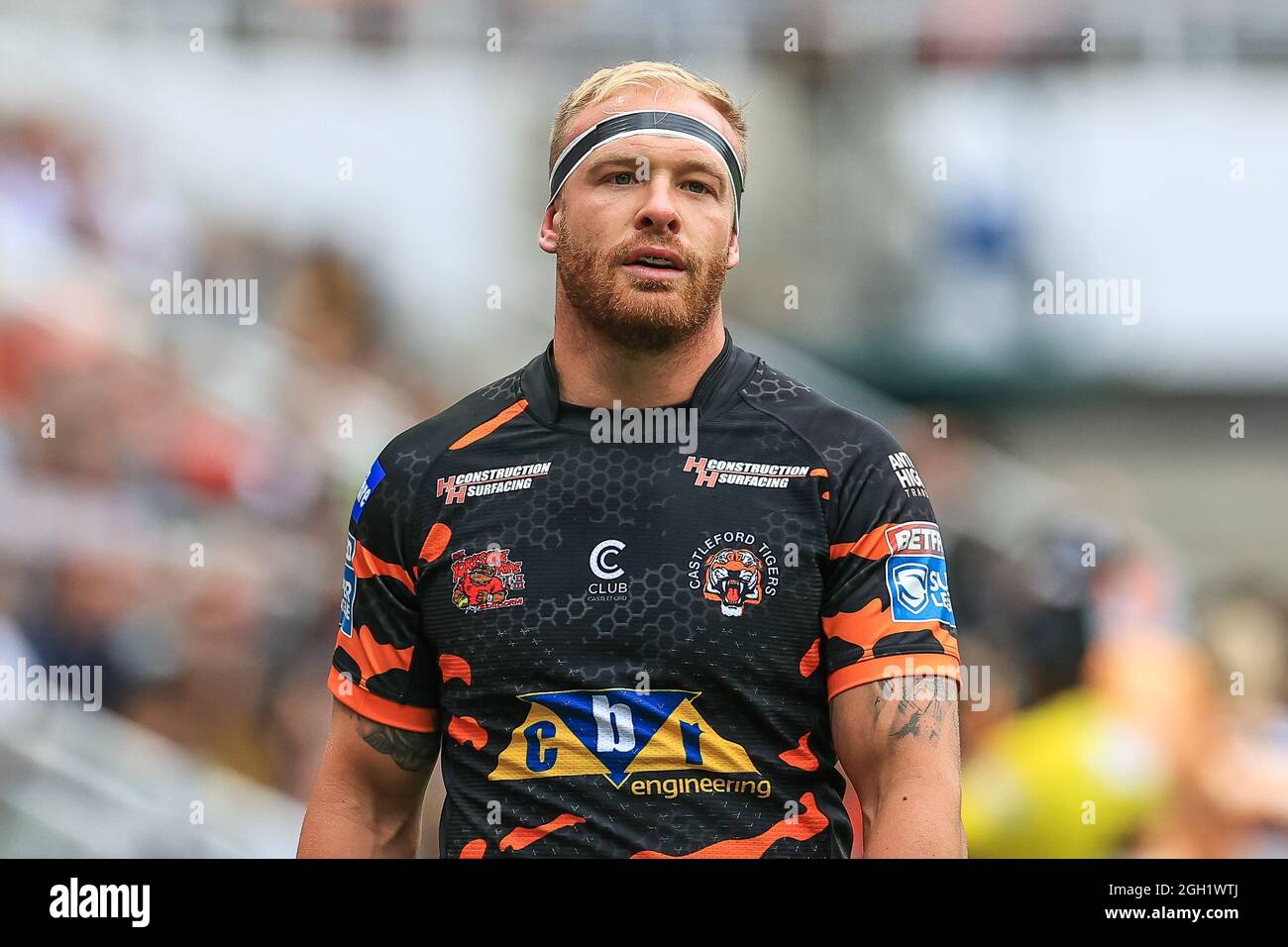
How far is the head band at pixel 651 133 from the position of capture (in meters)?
3.12

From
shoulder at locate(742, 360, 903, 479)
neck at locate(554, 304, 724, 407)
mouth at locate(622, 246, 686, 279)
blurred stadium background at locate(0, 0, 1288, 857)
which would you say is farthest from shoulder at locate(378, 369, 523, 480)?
blurred stadium background at locate(0, 0, 1288, 857)

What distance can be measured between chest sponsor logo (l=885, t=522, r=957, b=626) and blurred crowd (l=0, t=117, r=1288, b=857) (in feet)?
11.3

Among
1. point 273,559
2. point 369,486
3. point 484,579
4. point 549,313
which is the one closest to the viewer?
point 484,579

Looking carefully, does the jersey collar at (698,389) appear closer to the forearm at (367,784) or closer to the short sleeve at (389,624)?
the short sleeve at (389,624)

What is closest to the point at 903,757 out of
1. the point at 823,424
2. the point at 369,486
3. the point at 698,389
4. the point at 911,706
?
the point at 911,706

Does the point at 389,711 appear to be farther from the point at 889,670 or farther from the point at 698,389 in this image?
the point at 889,670

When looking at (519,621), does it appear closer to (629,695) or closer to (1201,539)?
(629,695)

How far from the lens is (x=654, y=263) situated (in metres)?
3.03

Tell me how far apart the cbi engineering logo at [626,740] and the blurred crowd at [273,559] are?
3.47m

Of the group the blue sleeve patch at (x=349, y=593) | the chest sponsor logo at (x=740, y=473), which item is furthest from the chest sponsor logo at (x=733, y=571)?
the blue sleeve patch at (x=349, y=593)

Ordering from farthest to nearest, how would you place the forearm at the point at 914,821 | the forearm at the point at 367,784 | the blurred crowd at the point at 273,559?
the blurred crowd at the point at 273,559, the forearm at the point at 367,784, the forearm at the point at 914,821

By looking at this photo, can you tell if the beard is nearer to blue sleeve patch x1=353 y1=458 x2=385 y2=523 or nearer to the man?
the man

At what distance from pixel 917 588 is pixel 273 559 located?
466cm

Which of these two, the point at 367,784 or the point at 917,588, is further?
the point at 367,784
